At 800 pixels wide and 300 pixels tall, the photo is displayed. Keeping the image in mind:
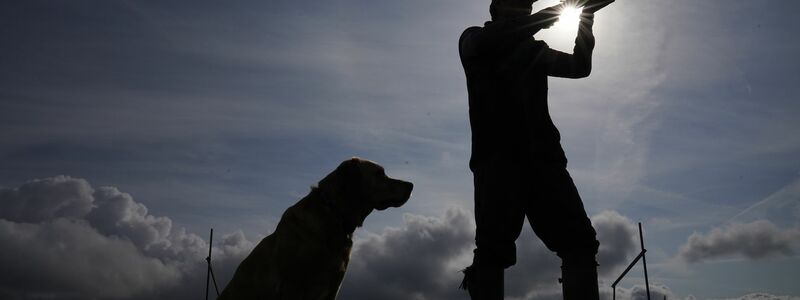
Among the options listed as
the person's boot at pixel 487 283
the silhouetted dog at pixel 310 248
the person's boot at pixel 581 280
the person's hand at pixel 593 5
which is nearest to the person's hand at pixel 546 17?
the person's hand at pixel 593 5

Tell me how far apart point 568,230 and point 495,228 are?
0.46 metres

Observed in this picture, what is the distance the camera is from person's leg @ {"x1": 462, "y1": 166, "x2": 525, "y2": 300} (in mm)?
3580

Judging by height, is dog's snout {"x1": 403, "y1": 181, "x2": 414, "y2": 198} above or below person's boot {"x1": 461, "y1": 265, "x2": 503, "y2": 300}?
above

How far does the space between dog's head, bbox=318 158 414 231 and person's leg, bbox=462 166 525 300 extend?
2.77m

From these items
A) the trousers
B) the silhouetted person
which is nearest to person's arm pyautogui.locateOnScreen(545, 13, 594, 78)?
the silhouetted person

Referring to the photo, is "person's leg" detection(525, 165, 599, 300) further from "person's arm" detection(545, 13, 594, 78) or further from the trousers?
"person's arm" detection(545, 13, 594, 78)

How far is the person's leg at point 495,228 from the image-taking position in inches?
141

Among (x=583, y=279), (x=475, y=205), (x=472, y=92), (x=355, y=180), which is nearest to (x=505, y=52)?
(x=472, y=92)

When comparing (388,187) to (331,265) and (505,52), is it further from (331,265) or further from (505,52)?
(505,52)

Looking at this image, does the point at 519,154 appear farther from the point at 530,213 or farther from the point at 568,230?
the point at 568,230

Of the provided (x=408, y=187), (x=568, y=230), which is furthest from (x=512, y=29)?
(x=408, y=187)

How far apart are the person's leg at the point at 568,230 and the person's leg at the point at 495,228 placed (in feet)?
0.54

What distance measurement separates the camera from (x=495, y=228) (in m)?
3.59

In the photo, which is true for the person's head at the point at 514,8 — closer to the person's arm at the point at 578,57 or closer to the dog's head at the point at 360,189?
the person's arm at the point at 578,57
